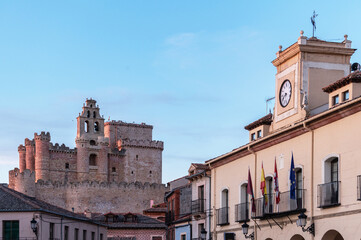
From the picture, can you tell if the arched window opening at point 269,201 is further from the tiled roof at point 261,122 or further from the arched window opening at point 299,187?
the tiled roof at point 261,122

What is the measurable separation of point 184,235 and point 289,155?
17.3m

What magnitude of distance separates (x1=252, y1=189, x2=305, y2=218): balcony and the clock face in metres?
4.12

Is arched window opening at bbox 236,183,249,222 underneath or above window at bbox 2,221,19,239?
above

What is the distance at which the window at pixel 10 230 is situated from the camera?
40500 mm

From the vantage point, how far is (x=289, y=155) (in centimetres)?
3067

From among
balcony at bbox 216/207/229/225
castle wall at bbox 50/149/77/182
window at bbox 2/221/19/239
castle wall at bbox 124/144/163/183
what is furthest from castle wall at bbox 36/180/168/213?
balcony at bbox 216/207/229/225

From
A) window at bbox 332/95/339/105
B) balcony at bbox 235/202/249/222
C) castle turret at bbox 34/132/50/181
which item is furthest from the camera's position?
castle turret at bbox 34/132/50/181

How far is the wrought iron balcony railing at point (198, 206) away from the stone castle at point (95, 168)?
62074mm

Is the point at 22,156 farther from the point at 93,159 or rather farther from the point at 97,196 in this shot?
the point at 97,196

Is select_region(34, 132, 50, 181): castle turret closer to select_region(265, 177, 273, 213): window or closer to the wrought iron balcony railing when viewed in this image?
the wrought iron balcony railing

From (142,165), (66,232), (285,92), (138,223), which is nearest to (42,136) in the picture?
(142,165)

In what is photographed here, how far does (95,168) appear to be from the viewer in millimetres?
114938

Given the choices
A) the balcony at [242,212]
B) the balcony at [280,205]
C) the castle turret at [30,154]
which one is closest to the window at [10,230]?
the balcony at [242,212]

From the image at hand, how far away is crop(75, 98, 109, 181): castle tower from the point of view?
114 meters
